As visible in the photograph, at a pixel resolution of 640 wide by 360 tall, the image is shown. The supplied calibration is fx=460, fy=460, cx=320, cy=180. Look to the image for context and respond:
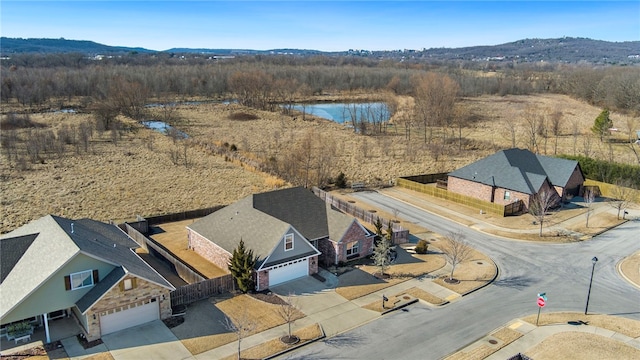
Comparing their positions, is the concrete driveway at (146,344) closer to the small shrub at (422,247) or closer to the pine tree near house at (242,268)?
the pine tree near house at (242,268)

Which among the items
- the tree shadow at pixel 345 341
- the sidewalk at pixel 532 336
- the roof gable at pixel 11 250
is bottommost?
the tree shadow at pixel 345 341

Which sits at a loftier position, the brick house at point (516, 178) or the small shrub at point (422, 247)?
the brick house at point (516, 178)

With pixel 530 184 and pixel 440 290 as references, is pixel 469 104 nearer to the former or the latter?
pixel 530 184

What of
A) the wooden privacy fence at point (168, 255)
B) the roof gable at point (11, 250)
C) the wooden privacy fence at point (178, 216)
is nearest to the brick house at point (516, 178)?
the wooden privacy fence at point (178, 216)

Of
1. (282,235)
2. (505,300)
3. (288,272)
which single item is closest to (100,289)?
(282,235)

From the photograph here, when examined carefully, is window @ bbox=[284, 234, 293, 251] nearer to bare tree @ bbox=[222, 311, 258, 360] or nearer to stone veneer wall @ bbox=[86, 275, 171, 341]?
bare tree @ bbox=[222, 311, 258, 360]

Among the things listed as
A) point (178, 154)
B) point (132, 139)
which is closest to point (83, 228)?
point (178, 154)
